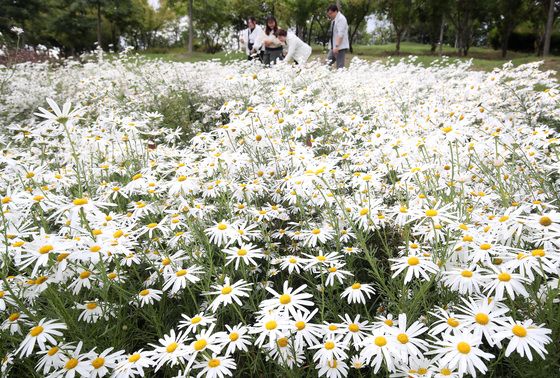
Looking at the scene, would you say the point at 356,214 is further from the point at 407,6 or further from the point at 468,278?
the point at 407,6

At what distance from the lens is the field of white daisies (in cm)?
141

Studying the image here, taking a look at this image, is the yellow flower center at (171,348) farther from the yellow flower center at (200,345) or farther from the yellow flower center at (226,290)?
the yellow flower center at (226,290)

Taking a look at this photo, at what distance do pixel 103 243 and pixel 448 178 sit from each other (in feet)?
6.32

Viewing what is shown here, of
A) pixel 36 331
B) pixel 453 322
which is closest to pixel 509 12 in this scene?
pixel 453 322

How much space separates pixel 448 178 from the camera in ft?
7.64

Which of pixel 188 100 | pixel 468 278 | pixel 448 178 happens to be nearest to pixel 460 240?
pixel 468 278

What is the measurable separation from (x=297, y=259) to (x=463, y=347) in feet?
2.78

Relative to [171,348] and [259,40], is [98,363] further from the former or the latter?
[259,40]

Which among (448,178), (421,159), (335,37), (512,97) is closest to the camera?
(448,178)

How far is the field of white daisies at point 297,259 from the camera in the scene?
1.41 m

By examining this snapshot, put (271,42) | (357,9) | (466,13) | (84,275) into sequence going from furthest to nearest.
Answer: (357,9) < (466,13) < (271,42) < (84,275)

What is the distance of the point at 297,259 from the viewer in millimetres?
1884

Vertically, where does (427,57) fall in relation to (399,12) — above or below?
below

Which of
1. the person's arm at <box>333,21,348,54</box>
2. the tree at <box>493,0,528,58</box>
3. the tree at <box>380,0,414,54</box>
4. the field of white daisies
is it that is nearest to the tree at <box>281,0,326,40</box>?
the tree at <box>380,0,414,54</box>
